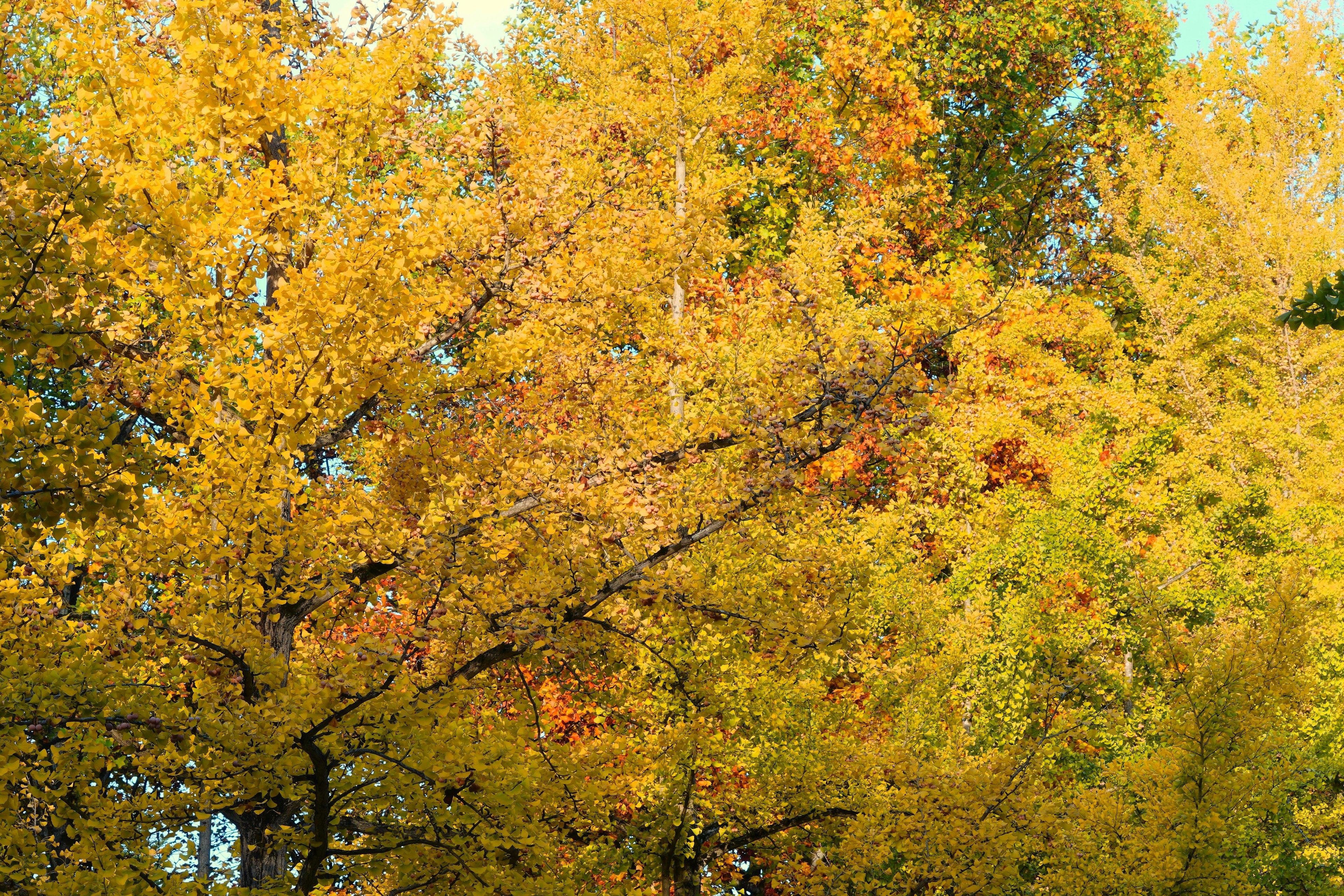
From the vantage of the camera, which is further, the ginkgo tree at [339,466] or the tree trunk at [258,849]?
the tree trunk at [258,849]

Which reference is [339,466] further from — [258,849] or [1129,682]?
[1129,682]

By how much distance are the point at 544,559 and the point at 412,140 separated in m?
3.95

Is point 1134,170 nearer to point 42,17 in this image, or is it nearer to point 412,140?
point 412,140

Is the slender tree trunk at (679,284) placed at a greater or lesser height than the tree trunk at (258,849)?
greater

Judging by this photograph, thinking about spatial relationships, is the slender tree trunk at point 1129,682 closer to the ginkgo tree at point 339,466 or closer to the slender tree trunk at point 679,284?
the ginkgo tree at point 339,466

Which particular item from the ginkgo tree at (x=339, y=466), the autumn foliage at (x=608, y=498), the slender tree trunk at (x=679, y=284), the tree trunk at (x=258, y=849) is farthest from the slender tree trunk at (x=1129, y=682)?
the tree trunk at (x=258, y=849)

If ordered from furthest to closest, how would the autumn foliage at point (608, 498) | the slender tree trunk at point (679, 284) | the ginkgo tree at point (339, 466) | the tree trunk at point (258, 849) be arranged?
the slender tree trunk at point (679, 284)
the tree trunk at point (258, 849)
the autumn foliage at point (608, 498)
the ginkgo tree at point (339, 466)

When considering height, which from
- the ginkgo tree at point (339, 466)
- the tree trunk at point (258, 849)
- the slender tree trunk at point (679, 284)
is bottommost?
the tree trunk at point (258, 849)

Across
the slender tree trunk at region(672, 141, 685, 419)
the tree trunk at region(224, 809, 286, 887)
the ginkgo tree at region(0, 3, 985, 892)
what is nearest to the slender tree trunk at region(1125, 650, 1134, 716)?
the ginkgo tree at region(0, 3, 985, 892)

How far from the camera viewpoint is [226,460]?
7879mm

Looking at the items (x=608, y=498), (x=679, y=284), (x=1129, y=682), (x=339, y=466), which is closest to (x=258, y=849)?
(x=608, y=498)

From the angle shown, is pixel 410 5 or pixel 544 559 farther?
pixel 410 5

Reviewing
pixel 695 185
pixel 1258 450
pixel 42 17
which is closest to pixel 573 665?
pixel 42 17

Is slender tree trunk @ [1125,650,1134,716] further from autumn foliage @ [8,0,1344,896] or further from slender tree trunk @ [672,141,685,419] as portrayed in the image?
slender tree trunk @ [672,141,685,419]
